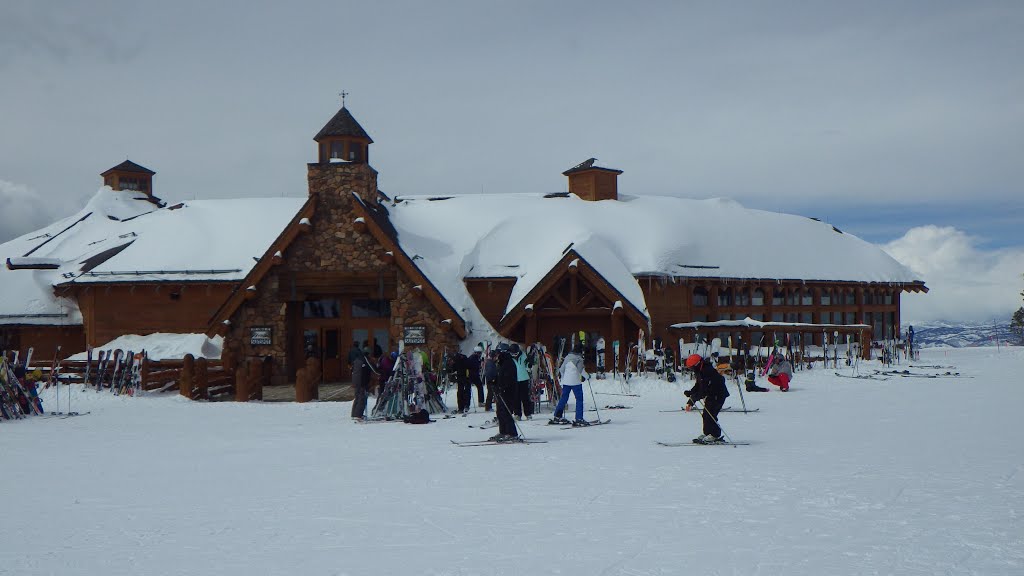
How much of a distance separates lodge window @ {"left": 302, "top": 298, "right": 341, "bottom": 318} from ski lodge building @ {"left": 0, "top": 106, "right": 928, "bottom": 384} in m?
0.05

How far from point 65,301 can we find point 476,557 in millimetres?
31559

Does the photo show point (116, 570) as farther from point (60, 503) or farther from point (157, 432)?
point (157, 432)

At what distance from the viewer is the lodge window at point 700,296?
30.9 meters

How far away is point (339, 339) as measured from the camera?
2742cm

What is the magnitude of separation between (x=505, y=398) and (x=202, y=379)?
1183cm

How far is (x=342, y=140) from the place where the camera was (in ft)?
92.6

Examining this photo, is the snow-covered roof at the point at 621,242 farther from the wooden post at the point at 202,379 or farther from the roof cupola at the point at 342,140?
the wooden post at the point at 202,379

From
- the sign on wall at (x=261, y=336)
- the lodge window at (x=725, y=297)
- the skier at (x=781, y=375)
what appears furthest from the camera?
the lodge window at (x=725, y=297)

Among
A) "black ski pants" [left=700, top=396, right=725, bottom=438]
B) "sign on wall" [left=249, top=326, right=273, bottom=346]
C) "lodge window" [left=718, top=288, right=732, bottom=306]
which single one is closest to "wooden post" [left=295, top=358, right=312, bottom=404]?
"sign on wall" [left=249, top=326, right=273, bottom=346]

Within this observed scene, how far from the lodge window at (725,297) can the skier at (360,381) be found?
17526 millimetres

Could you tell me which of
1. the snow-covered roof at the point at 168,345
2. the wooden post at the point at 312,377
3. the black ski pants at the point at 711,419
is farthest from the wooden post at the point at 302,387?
the black ski pants at the point at 711,419

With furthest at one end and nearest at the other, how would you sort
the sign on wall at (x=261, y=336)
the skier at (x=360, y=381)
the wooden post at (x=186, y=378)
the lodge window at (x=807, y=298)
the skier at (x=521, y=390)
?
the lodge window at (x=807, y=298), the sign on wall at (x=261, y=336), the wooden post at (x=186, y=378), the skier at (x=360, y=381), the skier at (x=521, y=390)

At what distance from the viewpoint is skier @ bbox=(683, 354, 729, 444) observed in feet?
42.2

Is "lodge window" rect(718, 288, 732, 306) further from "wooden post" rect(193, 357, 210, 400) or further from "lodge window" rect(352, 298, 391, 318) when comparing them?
"wooden post" rect(193, 357, 210, 400)
